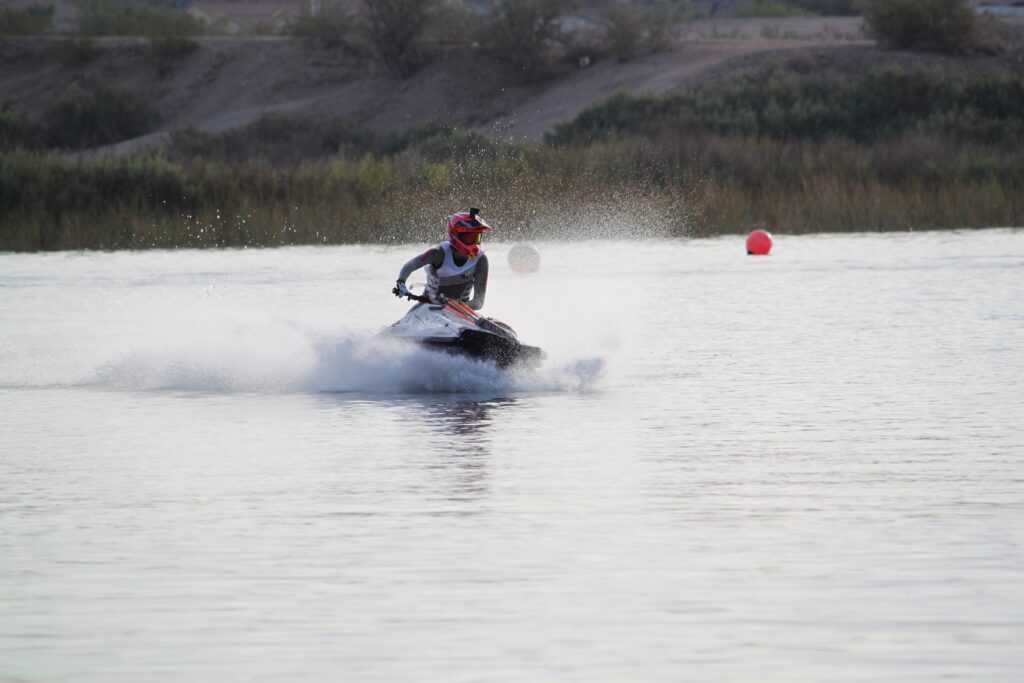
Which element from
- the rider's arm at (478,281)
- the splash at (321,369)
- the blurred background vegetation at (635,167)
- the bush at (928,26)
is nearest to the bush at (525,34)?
the blurred background vegetation at (635,167)

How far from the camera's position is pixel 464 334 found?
17.0 meters

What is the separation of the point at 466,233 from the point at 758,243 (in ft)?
64.1

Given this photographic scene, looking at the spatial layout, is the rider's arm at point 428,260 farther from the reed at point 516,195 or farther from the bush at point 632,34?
the bush at point 632,34

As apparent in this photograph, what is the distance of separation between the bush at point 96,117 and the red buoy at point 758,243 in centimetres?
4262

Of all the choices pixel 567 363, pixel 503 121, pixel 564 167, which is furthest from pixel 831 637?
pixel 503 121

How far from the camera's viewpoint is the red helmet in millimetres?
17484

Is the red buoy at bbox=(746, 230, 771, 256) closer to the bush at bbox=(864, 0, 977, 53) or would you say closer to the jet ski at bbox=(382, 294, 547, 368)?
the jet ski at bbox=(382, 294, 547, 368)

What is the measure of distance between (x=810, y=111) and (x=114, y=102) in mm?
30879

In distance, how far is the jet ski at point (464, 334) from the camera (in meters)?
17.1

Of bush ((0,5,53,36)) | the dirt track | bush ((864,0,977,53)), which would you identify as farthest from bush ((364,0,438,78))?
bush ((0,5,53,36))

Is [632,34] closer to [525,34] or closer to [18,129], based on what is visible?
[525,34]

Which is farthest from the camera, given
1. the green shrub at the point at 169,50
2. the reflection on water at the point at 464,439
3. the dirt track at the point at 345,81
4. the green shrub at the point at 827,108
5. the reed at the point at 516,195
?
the green shrub at the point at 169,50

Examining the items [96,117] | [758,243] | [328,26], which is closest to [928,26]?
[328,26]

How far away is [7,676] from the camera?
766 cm
